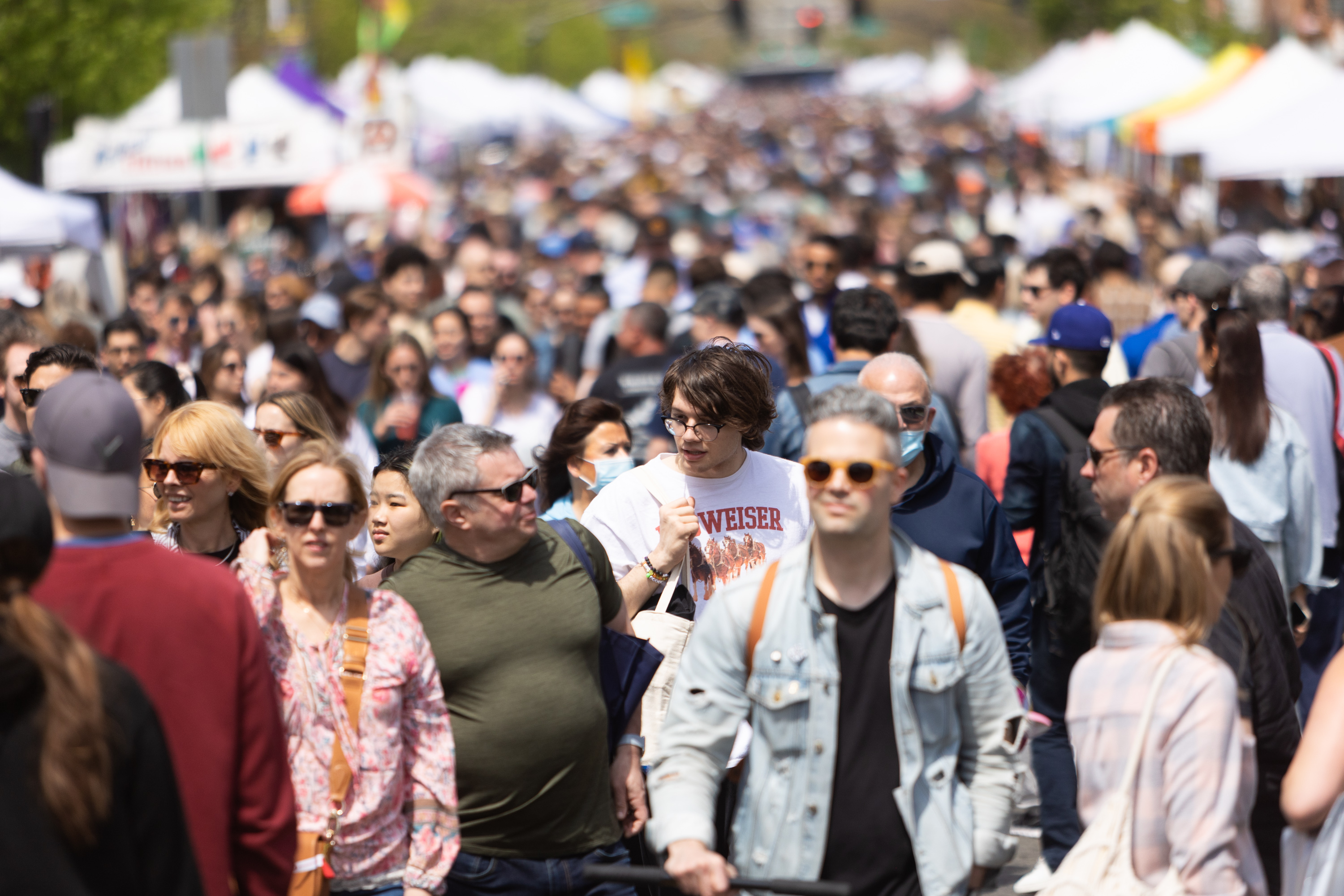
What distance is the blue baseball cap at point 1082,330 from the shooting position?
238 inches

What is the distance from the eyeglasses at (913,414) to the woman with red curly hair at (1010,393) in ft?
5.47

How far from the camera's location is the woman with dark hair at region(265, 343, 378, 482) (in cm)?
717

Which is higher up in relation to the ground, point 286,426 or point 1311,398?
point 286,426

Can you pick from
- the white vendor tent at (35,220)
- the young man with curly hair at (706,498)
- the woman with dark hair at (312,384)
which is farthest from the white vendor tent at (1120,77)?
the young man with curly hair at (706,498)

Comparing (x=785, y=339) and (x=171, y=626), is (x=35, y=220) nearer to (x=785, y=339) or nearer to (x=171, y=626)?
(x=785, y=339)

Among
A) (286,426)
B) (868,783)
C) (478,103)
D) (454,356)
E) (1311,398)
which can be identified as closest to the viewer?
(868,783)

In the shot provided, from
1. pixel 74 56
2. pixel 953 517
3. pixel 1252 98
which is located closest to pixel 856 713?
pixel 953 517

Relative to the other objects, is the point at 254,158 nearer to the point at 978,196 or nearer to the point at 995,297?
the point at 995,297

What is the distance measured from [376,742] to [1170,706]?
172 cm

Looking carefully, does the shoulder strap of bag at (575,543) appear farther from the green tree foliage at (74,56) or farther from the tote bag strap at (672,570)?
the green tree foliage at (74,56)

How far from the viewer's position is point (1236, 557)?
→ 345 centimetres

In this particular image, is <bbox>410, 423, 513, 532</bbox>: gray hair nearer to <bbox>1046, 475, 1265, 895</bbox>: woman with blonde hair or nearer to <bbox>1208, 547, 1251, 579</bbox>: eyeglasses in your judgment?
<bbox>1046, 475, 1265, 895</bbox>: woman with blonde hair

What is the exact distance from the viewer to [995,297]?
9.89 m

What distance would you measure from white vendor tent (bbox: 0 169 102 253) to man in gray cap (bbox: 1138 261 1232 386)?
8.84 metres
